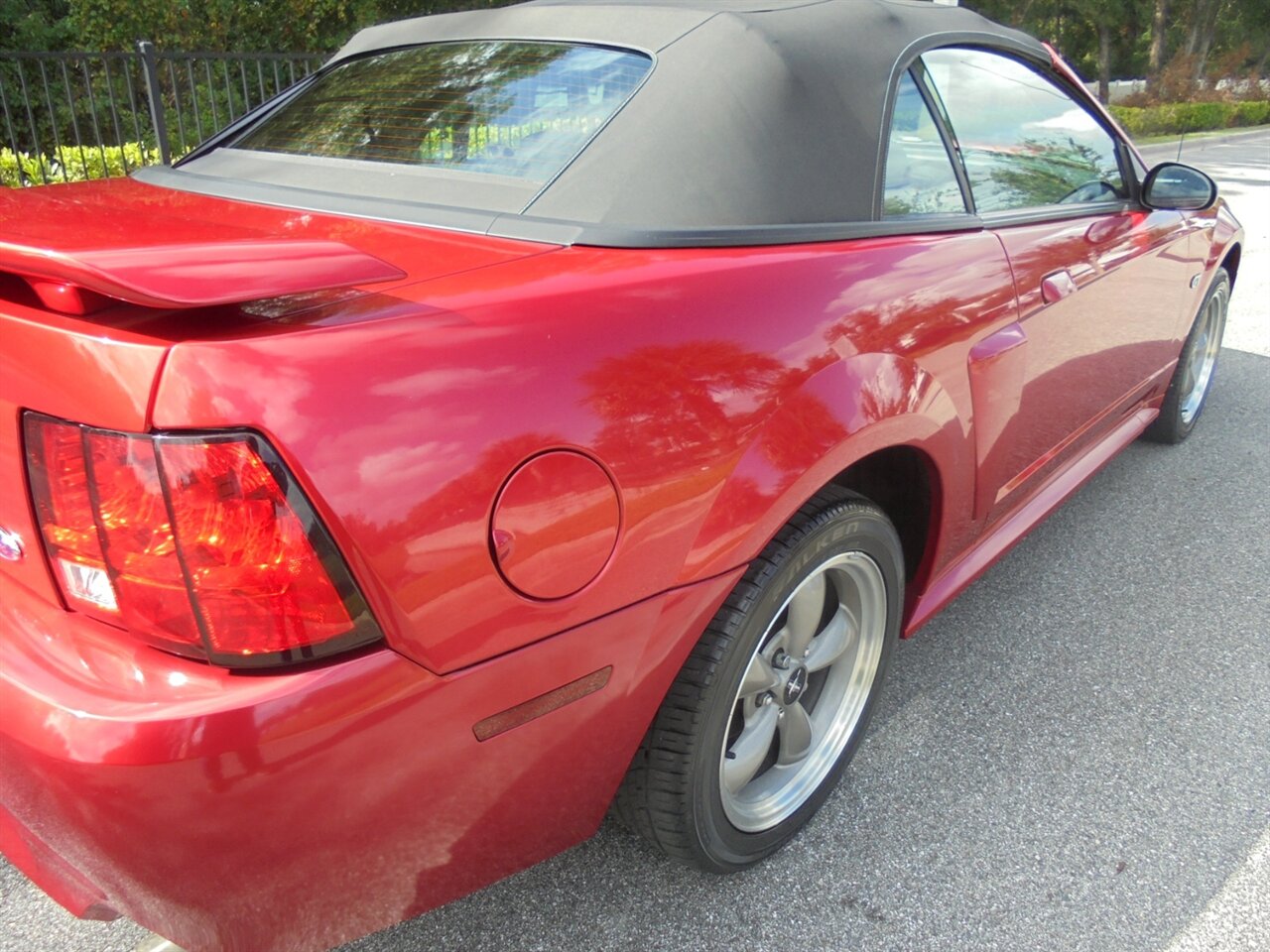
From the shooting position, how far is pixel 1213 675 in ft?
8.61

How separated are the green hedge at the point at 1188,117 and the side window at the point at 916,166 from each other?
20.5 m

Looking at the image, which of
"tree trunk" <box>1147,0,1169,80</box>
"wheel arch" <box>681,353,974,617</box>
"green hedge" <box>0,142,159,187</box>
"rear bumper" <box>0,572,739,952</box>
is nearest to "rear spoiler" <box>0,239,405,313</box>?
"rear bumper" <box>0,572,739,952</box>

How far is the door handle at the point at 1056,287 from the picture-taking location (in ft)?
7.91

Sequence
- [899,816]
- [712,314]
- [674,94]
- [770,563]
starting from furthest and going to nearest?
[899,816] < [674,94] < [770,563] < [712,314]

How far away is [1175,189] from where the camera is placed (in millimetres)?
3020

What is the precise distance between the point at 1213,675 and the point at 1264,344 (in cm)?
384

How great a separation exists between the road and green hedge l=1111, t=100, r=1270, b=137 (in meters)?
20.1

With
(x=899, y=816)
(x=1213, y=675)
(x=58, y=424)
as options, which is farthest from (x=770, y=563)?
(x=1213, y=675)

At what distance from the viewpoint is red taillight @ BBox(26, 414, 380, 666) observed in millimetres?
1150

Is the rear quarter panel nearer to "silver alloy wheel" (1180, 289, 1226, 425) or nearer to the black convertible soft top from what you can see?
the black convertible soft top

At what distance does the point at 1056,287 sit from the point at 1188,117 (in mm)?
26491

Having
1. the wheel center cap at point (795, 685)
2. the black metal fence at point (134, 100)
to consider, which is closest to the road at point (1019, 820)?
the wheel center cap at point (795, 685)

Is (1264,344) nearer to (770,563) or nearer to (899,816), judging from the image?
(899,816)

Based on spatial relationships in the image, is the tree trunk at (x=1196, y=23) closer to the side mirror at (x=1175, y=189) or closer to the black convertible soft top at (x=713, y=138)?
the side mirror at (x=1175, y=189)
